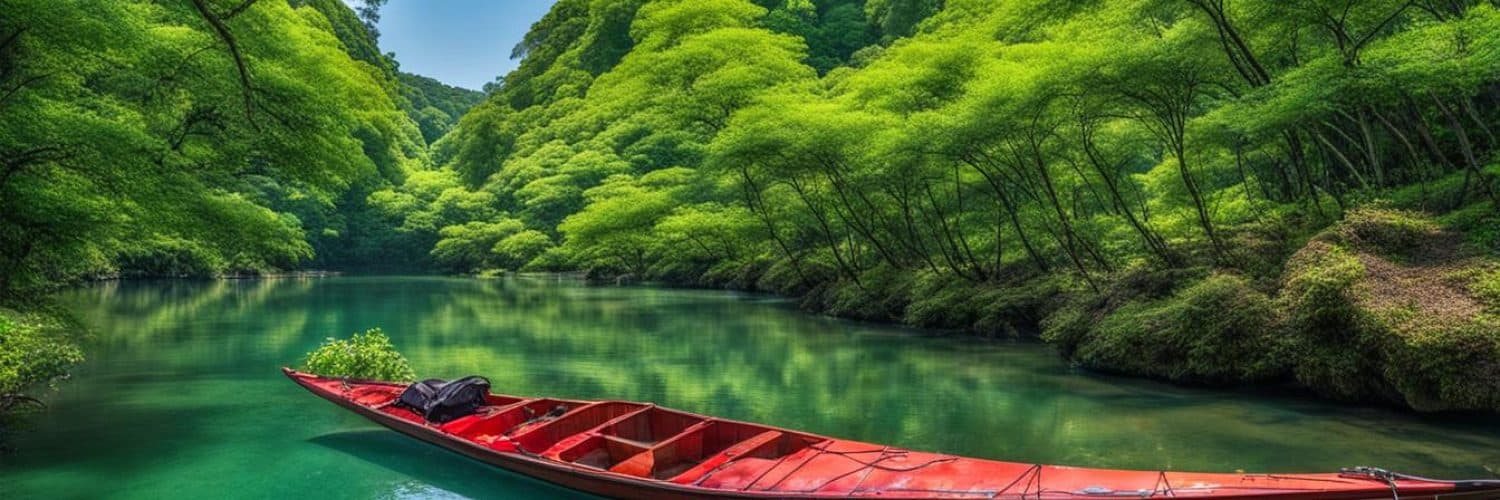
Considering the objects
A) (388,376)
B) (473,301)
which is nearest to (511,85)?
(473,301)

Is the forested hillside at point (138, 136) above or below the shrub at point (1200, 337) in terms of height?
above

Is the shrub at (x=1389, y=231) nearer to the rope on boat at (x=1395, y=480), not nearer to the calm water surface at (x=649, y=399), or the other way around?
the calm water surface at (x=649, y=399)

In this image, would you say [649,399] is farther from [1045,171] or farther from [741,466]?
[1045,171]

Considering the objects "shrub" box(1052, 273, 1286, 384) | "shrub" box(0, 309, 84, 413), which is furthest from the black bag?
"shrub" box(1052, 273, 1286, 384)

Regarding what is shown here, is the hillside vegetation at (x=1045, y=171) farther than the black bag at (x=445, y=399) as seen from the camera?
Yes

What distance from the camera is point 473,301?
38.0 meters

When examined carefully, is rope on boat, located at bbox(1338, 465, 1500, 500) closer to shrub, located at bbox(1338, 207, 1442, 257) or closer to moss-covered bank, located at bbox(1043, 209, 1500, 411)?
moss-covered bank, located at bbox(1043, 209, 1500, 411)

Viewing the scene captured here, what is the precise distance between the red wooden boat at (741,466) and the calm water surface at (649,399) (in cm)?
54

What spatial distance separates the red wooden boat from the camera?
6078 mm

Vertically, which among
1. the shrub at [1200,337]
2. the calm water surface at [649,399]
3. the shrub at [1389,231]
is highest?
the shrub at [1389,231]

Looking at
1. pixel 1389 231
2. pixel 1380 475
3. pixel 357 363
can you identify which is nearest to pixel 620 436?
pixel 357 363

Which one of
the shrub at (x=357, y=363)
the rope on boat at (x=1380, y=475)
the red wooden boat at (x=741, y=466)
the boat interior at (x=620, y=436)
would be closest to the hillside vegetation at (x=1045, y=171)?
the shrub at (x=357, y=363)

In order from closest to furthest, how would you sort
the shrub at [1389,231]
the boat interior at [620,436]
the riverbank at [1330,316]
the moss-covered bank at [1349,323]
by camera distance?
the boat interior at [620,436] → the moss-covered bank at [1349,323] → the riverbank at [1330,316] → the shrub at [1389,231]

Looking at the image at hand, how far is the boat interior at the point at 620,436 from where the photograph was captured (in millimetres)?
8812
